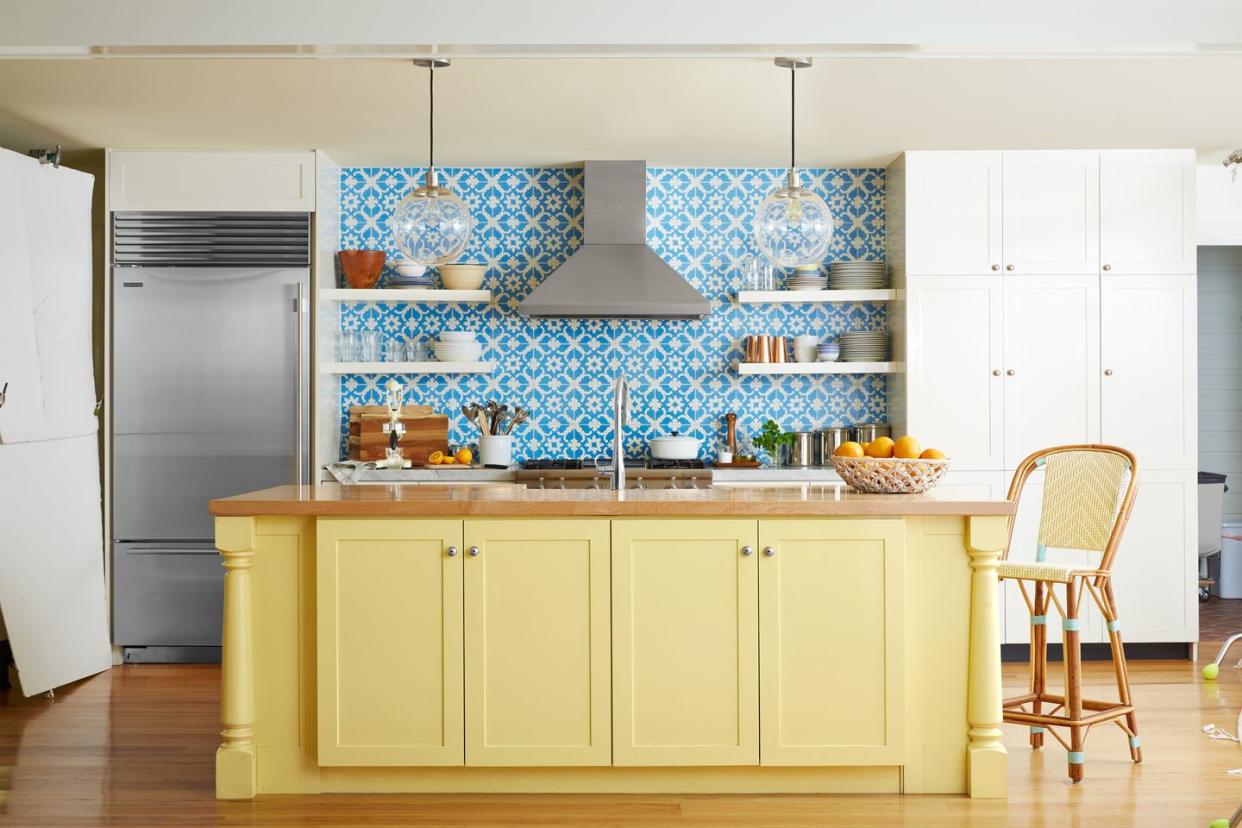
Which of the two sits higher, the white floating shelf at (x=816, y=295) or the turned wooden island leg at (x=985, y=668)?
the white floating shelf at (x=816, y=295)

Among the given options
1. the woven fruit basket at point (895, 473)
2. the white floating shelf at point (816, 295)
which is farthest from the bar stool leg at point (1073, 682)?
the white floating shelf at point (816, 295)

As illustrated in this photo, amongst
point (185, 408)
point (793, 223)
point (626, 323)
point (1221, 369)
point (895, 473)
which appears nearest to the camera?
point (895, 473)

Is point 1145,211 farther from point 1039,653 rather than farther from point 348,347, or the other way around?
point 348,347

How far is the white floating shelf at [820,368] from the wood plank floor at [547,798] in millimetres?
2008

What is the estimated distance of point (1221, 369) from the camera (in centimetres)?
781

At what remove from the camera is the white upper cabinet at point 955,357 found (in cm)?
550

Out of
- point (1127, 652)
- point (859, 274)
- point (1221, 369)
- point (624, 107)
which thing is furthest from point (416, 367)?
point (1221, 369)

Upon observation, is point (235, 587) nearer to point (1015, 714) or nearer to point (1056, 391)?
point (1015, 714)

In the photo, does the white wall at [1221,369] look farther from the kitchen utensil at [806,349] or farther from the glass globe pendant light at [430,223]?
the glass globe pendant light at [430,223]

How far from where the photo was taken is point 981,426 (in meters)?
5.49

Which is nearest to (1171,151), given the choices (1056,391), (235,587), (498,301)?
(1056,391)

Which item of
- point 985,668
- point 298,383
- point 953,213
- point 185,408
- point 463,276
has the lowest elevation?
point 985,668

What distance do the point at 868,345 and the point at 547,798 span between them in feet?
10.3

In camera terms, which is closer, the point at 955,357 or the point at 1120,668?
the point at 1120,668
